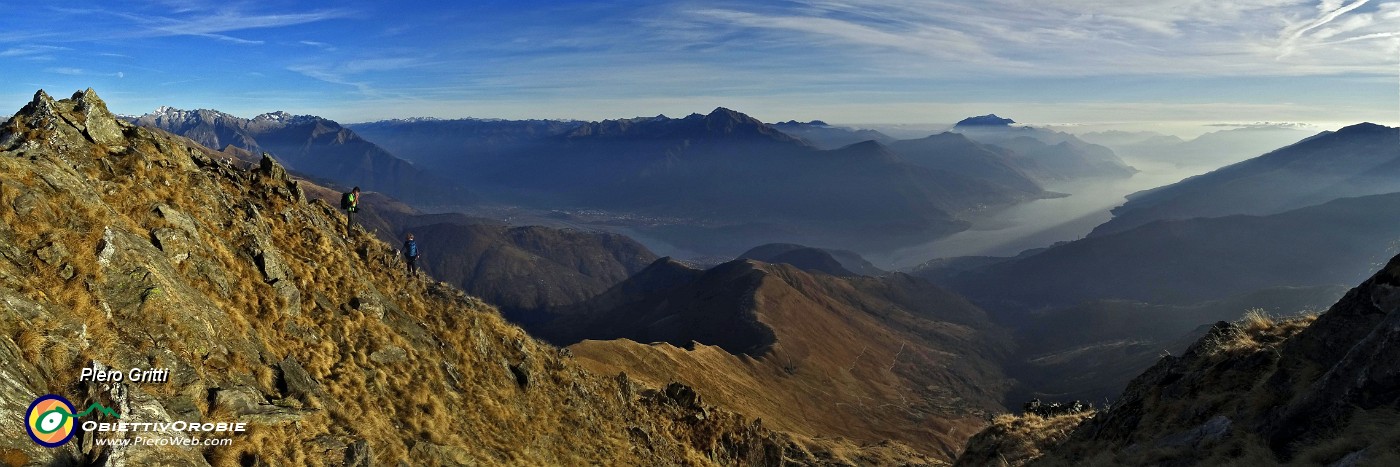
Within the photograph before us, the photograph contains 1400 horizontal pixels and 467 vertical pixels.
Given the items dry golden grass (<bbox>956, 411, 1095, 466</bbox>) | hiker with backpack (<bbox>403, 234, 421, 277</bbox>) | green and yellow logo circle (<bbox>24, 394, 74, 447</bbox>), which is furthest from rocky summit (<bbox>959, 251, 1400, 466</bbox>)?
hiker with backpack (<bbox>403, 234, 421, 277</bbox>)

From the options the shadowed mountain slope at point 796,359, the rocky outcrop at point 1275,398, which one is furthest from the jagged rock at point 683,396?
the rocky outcrop at point 1275,398

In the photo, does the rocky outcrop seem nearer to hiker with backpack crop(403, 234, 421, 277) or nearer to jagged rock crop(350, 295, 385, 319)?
jagged rock crop(350, 295, 385, 319)

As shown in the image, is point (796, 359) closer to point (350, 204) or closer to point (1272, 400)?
point (350, 204)

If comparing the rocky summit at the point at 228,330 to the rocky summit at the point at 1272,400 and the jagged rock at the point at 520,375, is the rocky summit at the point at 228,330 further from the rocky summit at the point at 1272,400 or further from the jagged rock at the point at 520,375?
the rocky summit at the point at 1272,400

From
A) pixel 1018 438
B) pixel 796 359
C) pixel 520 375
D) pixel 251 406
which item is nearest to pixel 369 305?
pixel 520 375

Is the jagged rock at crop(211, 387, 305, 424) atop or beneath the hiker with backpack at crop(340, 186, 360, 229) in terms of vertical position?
beneath
